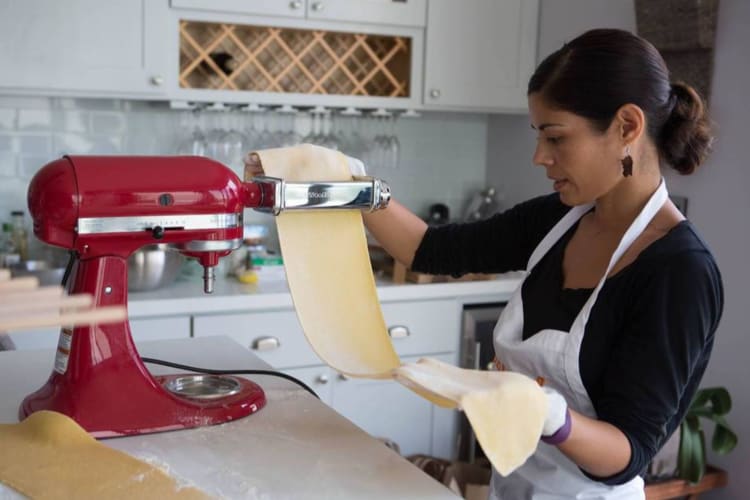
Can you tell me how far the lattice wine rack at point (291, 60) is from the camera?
3055 millimetres

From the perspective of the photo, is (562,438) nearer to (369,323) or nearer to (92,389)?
(369,323)

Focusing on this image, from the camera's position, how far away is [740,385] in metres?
2.61

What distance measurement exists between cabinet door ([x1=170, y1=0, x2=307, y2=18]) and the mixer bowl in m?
0.82

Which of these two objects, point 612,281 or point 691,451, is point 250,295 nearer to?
point 691,451

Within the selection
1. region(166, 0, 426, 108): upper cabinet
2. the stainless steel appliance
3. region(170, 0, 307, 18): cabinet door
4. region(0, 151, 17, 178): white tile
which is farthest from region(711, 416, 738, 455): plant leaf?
region(0, 151, 17, 178): white tile

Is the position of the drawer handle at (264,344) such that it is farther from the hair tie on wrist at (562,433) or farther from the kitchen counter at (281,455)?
the hair tie on wrist at (562,433)

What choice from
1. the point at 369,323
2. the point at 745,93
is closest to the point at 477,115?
the point at 745,93

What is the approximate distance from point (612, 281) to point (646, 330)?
12cm

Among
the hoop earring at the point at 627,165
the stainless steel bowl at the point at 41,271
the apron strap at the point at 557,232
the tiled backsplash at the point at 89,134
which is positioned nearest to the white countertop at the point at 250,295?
the stainless steel bowl at the point at 41,271

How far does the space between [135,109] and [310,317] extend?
2007 millimetres

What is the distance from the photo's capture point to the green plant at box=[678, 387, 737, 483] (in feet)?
8.07

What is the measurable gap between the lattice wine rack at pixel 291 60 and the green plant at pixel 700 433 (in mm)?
1569

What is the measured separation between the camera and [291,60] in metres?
3.19

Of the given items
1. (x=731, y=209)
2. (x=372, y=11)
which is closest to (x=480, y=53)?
(x=372, y=11)
